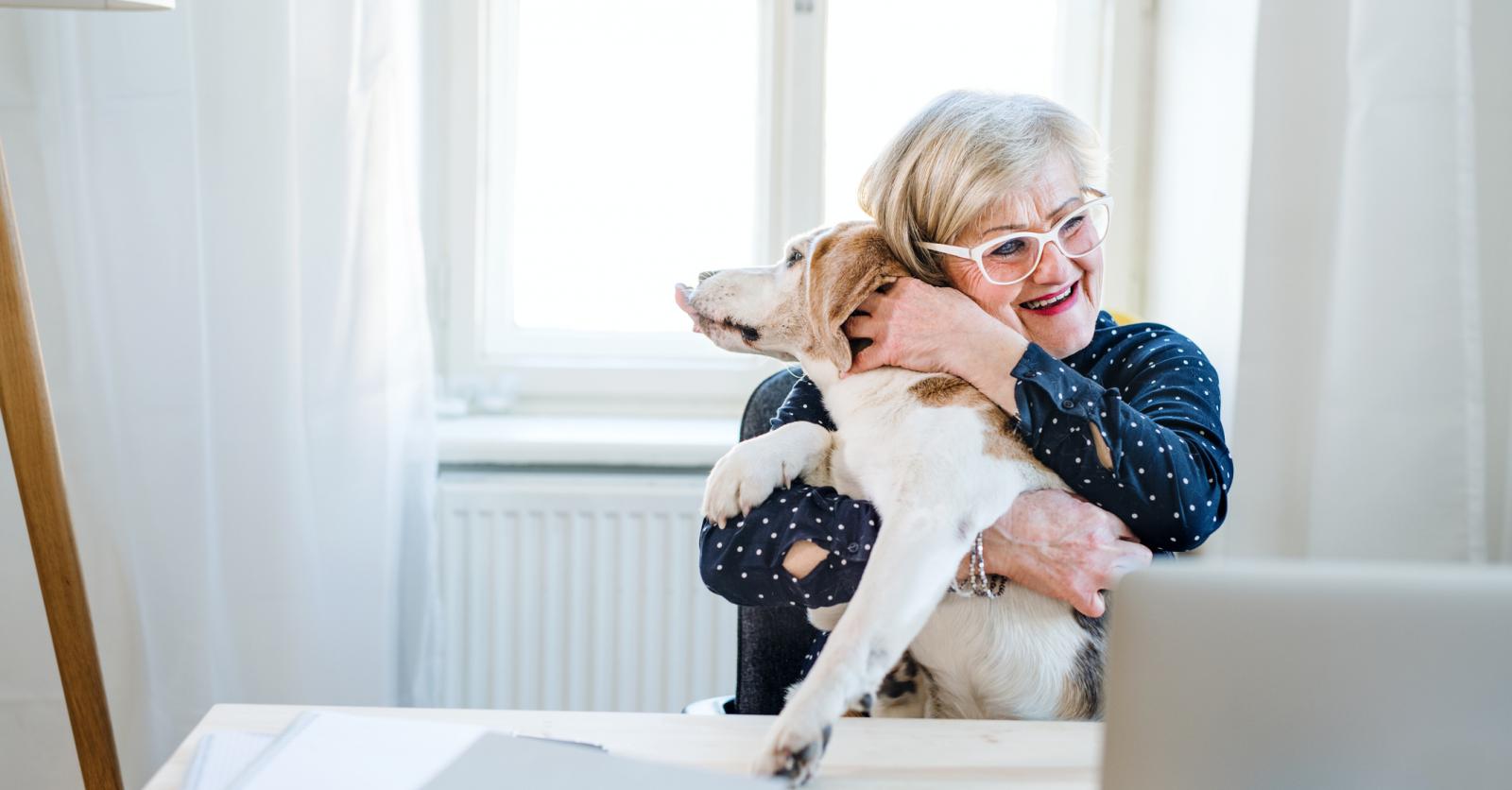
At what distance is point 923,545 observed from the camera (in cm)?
89

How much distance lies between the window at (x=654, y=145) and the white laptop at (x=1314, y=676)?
61.2 inches

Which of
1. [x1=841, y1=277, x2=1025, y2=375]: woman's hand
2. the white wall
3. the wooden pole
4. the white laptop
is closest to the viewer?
the white laptop

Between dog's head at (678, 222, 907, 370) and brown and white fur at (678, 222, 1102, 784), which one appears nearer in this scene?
brown and white fur at (678, 222, 1102, 784)

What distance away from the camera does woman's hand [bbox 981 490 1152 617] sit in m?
0.99

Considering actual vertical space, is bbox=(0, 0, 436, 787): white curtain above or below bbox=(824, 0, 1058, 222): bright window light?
below

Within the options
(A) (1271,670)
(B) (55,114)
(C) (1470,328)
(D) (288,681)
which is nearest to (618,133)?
(B) (55,114)

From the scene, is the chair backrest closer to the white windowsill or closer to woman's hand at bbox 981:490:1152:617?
woman's hand at bbox 981:490:1152:617

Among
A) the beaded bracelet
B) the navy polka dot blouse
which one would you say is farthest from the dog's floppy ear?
the beaded bracelet

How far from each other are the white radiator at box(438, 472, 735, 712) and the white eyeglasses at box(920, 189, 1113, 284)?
96cm

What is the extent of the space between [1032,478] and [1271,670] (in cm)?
42

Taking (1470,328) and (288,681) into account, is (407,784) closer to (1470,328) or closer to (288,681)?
(288,681)

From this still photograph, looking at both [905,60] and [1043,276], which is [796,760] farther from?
[905,60]

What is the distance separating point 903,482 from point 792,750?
9.6 inches

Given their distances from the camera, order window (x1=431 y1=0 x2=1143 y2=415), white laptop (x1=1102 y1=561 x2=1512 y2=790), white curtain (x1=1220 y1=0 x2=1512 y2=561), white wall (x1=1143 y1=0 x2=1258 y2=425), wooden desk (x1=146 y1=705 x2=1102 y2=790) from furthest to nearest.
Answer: window (x1=431 y1=0 x2=1143 y2=415) < white wall (x1=1143 y1=0 x2=1258 y2=425) < white curtain (x1=1220 y1=0 x2=1512 y2=561) < wooden desk (x1=146 y1=705 x2=1102 y2=790) < white laptop (x1=1102 y1=561 x2=1512 y2=790)
